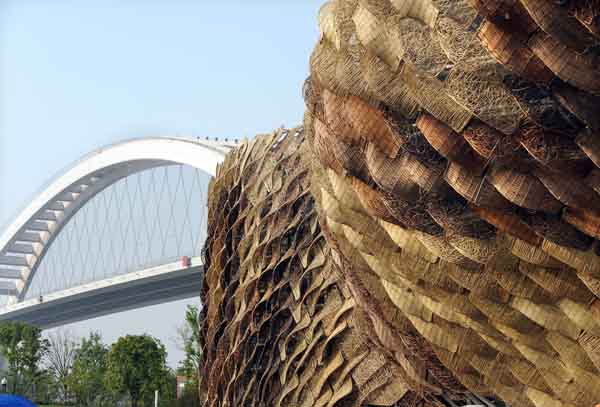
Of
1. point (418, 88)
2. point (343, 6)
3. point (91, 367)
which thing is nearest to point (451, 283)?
point (418, 88)

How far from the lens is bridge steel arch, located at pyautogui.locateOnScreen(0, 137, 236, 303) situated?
149 ft

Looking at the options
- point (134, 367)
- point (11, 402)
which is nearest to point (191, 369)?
point (134, 367)

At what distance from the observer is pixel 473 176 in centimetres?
948

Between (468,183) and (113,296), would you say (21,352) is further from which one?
(468,183)

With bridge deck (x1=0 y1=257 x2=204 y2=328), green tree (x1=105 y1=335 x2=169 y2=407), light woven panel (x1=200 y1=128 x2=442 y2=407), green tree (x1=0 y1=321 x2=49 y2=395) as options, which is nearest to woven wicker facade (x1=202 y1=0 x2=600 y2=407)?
light woven panel (x1=200 y1=128 x2=442 y2=407)

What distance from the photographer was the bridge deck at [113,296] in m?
51.1

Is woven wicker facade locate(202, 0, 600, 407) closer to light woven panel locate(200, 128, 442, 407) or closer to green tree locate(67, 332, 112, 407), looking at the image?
light woven panel locate(200, 128, 442, 407)

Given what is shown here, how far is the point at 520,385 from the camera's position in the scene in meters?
11.6

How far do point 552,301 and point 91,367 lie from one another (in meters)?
44.6

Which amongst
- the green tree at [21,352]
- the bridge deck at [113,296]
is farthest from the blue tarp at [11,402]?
the green tree at [21,352]

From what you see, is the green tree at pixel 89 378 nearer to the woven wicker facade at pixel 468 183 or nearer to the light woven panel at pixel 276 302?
the light woven panel at pixel 276 302

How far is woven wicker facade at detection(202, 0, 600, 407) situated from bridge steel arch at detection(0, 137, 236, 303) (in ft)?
102

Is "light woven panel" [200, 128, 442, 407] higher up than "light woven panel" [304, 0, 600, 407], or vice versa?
"light woven panel" [200, 128, 442, 407]

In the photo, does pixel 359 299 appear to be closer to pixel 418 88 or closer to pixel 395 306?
pixel 395 306
